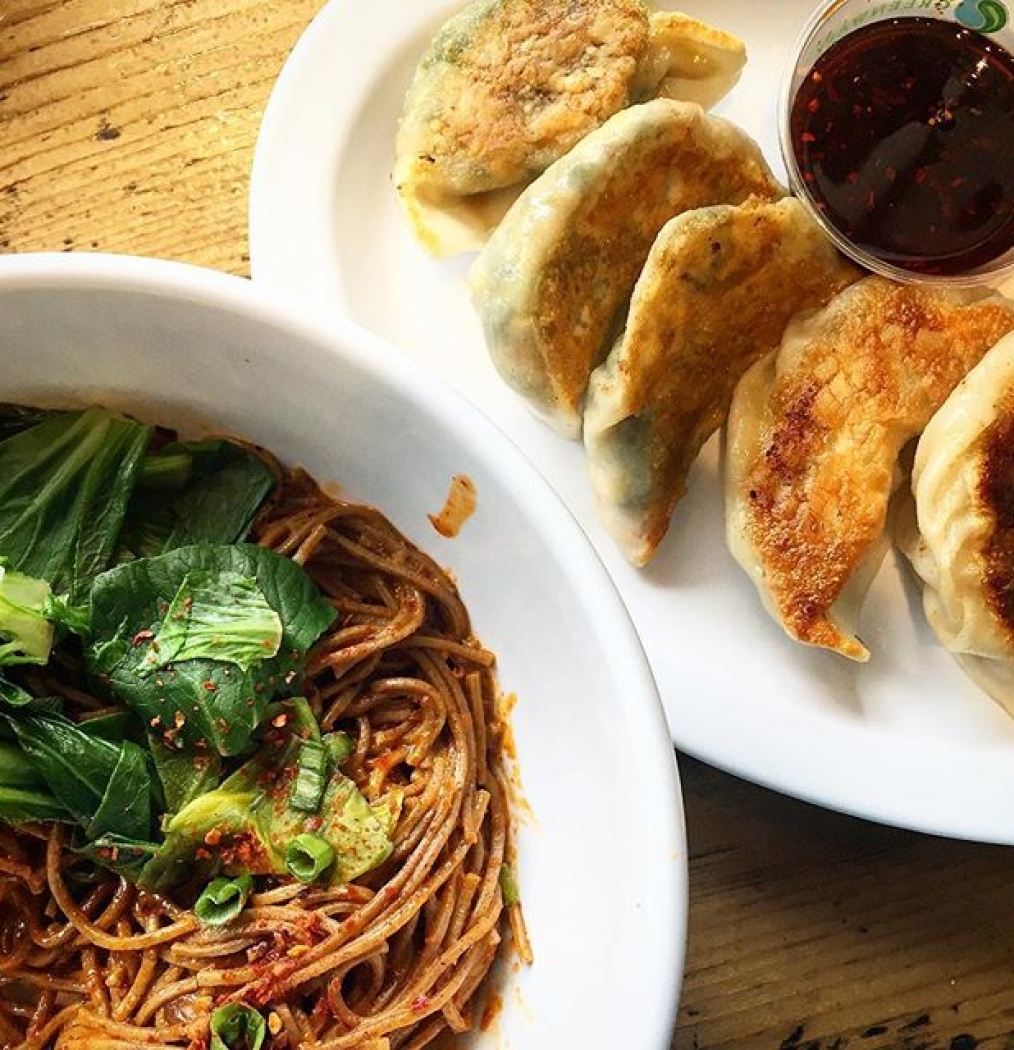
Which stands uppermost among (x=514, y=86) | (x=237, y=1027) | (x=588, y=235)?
(x=514, y=86)

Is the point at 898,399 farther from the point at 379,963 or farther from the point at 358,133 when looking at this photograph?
the point at 379,963

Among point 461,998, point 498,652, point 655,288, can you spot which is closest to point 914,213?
point 655,288

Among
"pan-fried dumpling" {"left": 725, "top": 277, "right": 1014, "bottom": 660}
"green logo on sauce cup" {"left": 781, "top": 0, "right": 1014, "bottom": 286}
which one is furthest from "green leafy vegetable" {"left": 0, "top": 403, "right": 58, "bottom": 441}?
"green logo on sauce cup" {"left": 781, "top": 0, "right": 1014, "bottom": 286}

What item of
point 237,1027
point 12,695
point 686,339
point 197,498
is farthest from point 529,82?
point 237,1027

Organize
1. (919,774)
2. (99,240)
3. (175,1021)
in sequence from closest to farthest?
(175,1021) < (919,774) < (99,240)

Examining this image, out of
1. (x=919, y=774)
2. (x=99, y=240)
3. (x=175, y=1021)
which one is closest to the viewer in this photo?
(x=175, y=1021)

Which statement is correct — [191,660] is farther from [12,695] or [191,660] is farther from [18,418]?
[18,418]

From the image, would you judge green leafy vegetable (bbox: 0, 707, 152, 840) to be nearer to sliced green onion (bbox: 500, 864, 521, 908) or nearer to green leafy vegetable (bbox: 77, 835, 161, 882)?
green leafy vegetable (bbox: 77, 835, 161, 882)
